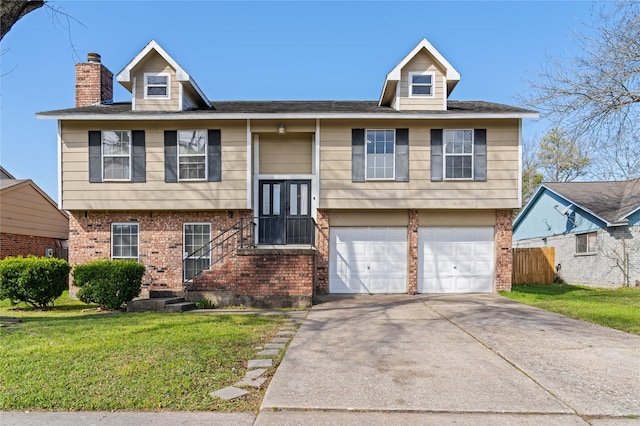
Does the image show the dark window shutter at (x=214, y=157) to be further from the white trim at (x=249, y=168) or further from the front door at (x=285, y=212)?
the front door at (x=285, y=212)

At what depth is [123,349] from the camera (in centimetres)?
543

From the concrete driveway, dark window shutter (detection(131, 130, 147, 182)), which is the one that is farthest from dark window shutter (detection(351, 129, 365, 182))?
dark window shutter (detection(131, 130, 147, 182))

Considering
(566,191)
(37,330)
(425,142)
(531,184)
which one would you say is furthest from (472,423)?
(531,184)

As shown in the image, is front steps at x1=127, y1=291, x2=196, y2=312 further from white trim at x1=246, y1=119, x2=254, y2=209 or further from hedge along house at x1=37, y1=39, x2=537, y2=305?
white trim at x1=246, y1=119, x2=254, y2=209

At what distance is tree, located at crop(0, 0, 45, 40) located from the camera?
6.61m

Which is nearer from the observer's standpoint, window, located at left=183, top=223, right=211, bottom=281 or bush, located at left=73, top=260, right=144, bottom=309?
bush, located at left=73, top=260, right=144, bottom=309

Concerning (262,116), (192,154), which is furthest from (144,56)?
(262,116)

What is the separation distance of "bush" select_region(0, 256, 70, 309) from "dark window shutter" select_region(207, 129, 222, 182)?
4.83 metres

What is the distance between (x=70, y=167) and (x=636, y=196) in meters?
21.4

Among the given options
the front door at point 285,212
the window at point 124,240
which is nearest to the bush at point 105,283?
the window at point 124,240

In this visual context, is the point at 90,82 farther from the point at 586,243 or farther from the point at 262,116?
the point at 586,243

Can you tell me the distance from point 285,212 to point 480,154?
20.9 feet

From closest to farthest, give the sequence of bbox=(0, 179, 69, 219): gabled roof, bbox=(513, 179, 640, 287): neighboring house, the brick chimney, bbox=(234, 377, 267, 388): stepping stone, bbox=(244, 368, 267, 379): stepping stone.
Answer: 1. bbox=(234, 377, 267, 388): stepping stone
2. bbox=(244, 368, 267, 379): stepping stone
3. the brick chimney
4. bbox=(513, 179, 640, 287): neighboring house
5. bbox=(0, 179, 69, 219): gabled roof

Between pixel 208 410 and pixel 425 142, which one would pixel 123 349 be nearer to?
pixel 208 410
